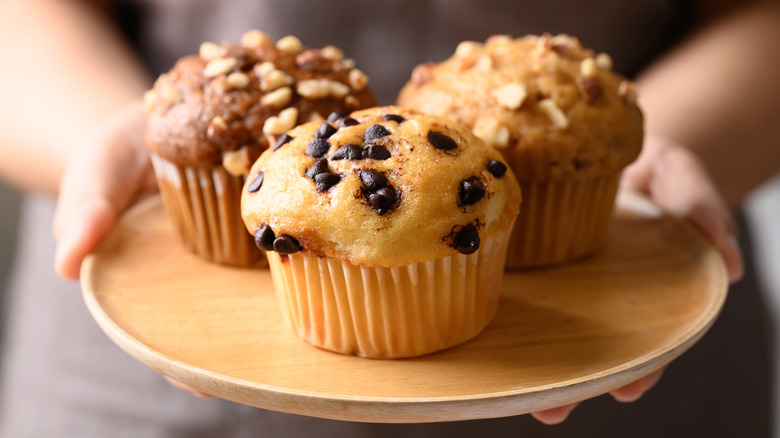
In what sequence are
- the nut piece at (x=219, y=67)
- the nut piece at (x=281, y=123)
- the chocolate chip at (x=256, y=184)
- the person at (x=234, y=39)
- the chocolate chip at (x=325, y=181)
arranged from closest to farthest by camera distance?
the chocolate chip at (x=325, y=181), the chocolate chip at (x=256, y=184), the nut piece at (x=281, y=123), the nut piece at (x=219, y=67), the person at (x=234, y=39)

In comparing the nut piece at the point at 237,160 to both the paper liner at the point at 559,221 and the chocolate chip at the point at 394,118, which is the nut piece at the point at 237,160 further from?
the paper liner at the point at 559,221

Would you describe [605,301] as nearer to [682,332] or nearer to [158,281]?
[682,332]

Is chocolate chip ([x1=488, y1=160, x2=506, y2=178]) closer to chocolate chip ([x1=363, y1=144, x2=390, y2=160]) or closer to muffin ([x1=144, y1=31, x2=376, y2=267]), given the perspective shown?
chocolate chip ([x1=363, y1=144, x2=390, y2=160])

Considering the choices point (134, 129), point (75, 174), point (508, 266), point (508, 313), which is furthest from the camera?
point (134, 129)

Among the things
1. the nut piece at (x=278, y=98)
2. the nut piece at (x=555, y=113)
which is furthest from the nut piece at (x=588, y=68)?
the nut piece at (x=278, y=98)

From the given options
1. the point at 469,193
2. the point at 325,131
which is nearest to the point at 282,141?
the point at 325,131

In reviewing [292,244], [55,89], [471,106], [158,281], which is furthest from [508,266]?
[55,89]

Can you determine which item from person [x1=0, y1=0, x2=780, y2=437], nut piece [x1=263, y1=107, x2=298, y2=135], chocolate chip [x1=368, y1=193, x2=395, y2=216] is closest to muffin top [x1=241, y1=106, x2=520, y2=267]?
chocolate chip [x1=368, y1=193, x2=395, y2=216]

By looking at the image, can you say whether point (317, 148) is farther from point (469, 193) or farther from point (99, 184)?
point (99, 184)
